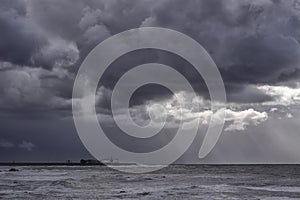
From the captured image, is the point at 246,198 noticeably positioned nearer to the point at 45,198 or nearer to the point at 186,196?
the point at 186,196

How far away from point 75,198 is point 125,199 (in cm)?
460

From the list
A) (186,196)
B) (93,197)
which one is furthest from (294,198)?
(93,197)

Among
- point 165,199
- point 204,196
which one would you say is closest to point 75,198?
point 165,199

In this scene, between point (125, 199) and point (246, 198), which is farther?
point (246, 198)

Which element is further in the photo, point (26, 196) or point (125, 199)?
point (26, 196)

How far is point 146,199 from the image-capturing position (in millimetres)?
39781

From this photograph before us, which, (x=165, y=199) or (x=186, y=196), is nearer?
(x=165, y=199)

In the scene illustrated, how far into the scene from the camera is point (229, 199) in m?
40.8

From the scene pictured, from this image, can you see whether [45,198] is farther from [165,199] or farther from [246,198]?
[246,198]

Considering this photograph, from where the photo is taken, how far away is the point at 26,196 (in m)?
42.7

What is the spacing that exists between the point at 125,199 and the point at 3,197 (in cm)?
1120

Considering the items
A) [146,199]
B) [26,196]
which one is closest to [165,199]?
[146,199]

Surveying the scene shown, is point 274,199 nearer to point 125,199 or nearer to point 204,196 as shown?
point 204,196

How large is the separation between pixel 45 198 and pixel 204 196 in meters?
14.7
